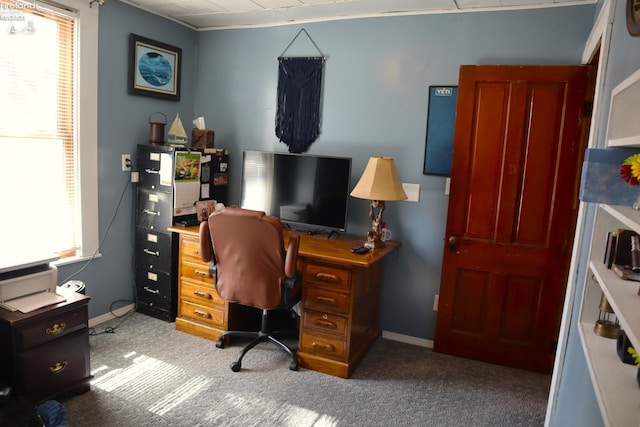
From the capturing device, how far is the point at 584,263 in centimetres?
180

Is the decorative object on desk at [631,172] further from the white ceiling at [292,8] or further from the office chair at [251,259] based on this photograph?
the white ceiling at [292,8]

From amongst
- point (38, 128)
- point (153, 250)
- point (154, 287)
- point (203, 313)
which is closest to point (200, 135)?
point (153, 250)

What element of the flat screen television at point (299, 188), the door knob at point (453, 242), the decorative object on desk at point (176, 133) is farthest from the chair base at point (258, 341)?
the decorative object on desk at point (176, 133)

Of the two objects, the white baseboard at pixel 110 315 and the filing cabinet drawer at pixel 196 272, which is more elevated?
Result: the filing cabinet drawer at pixel 196 272

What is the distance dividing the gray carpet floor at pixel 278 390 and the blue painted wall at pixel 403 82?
56cm

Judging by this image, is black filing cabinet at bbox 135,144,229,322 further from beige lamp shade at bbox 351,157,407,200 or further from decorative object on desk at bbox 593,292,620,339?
decorative object on desk at bbox 593,292,620,339

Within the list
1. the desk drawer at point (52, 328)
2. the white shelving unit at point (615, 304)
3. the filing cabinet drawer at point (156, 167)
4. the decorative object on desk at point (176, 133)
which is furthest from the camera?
the decorative object on desk at point (176, 133)

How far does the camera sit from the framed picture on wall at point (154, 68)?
3.28m

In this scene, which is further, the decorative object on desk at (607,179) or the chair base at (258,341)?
the chair base at (258,341)

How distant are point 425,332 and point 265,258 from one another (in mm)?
1429

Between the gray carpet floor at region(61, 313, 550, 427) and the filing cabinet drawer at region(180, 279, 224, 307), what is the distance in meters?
0.27

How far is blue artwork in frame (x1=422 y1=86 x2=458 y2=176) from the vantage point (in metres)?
2.98

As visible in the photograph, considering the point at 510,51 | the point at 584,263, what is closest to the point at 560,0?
the point at 510,51

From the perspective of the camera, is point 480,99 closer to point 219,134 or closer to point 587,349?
point 587,349
